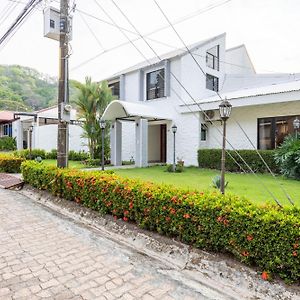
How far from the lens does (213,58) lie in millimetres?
16969

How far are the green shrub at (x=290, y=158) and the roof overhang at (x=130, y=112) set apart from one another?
21.4 feet

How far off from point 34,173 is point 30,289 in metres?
5.94

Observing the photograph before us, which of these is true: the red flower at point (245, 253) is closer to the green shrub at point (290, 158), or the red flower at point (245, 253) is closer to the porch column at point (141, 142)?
the green shrub at point (290, 158)

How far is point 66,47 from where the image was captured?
306 inches

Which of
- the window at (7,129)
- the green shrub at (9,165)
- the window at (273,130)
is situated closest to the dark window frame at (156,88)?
the window at (273,130)

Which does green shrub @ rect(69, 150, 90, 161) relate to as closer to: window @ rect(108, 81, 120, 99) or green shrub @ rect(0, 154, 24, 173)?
window @ rect(108, 81, 120, 99)

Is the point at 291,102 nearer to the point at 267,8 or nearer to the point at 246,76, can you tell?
the point at 267,8

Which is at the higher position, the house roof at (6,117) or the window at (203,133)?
the house roof at (6,117)

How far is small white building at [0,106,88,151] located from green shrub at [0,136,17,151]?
57cm

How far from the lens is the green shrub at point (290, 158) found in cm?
921

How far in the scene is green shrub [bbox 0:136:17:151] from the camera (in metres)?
25.7

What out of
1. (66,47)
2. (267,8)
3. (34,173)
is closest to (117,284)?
(34,173)

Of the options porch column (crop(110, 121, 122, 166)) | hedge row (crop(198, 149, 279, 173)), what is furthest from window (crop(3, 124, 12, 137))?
hedge row (crop(198, 149, 279, 173))

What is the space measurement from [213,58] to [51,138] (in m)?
14.2
